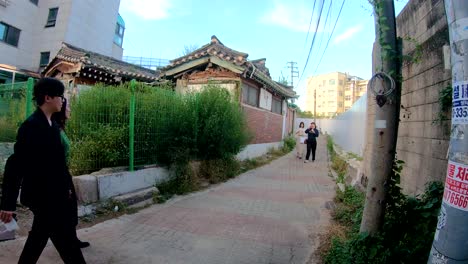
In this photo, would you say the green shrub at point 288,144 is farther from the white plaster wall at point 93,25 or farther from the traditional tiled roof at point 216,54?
the white plaster wall at point 93,25

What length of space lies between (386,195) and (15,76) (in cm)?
2130

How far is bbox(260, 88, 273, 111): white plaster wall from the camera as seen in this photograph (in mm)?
12969

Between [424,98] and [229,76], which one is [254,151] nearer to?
[229,76]

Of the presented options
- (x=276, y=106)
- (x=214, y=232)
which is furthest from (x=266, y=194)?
(x=276, y=106)

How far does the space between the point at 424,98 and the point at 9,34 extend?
80.1 ft

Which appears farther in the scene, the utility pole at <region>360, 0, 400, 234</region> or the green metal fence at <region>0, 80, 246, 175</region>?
the green metal fence at <region>0, 80, 246, 175</region>

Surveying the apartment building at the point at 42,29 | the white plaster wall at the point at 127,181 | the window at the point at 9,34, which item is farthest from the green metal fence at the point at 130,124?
the window at the point at 9,34

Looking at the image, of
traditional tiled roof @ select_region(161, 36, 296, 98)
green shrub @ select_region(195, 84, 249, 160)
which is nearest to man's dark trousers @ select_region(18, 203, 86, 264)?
green shrub @ select_region(195, 84, 249, 160)

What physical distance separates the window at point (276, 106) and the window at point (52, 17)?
16.8 meters

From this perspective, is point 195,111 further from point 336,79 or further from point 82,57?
point 336,79

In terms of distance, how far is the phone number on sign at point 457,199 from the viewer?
5.43 feet

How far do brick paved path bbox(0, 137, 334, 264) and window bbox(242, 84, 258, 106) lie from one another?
4.98 m

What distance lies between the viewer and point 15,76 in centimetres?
1781

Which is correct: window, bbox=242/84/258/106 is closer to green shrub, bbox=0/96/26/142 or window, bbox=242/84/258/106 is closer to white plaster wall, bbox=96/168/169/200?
white plaster wall, bbox=96/168/169/200
